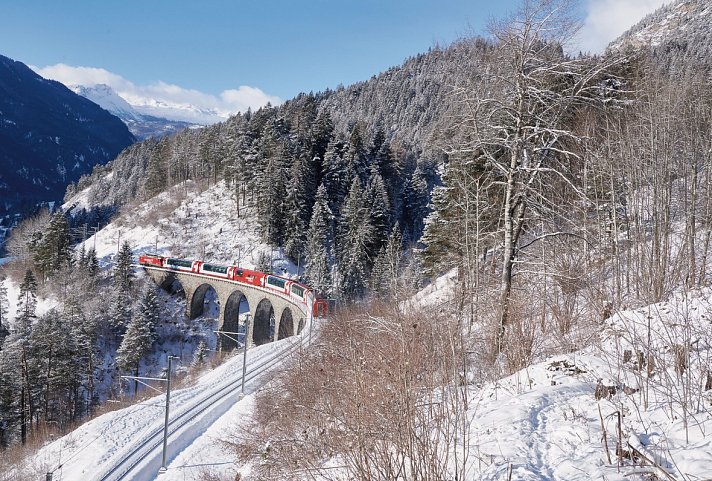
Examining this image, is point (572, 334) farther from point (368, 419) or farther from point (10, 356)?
point (10, 356)

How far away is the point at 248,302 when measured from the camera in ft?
128

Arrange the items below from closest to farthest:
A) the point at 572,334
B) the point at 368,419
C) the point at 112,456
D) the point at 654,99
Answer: the point at 368,419 → the point at 572,334 → the point at 654,99 → the point at 112,456

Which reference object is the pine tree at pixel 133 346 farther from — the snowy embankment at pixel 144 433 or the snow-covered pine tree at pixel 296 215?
the snow-covered pine tree at pixel 296 215

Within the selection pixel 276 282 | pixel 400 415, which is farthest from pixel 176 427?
pixel 400 415

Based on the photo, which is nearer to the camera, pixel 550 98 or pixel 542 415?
pixel 542 415

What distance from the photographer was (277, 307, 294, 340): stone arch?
111 ft

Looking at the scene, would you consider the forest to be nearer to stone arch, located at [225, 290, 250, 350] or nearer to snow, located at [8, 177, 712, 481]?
snow, located at [8, 177, 712, 481]

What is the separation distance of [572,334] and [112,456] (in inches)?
716

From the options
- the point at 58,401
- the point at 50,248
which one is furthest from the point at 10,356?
the point at 50,248

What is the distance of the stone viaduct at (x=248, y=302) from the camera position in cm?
3359

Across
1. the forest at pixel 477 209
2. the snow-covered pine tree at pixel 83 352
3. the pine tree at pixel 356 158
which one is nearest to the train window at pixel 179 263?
the forest at pixel 477 209

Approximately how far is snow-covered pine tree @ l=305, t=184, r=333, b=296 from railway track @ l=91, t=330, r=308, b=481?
1708 centimetres

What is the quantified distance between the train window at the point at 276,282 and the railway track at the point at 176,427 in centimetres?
1078

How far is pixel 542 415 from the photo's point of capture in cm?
375
